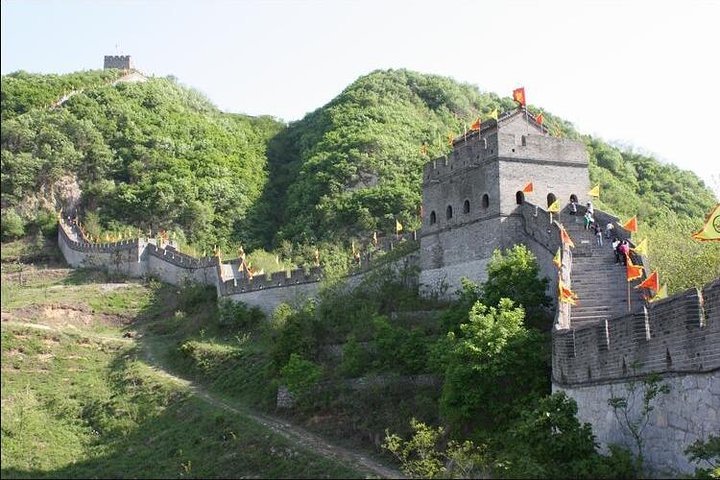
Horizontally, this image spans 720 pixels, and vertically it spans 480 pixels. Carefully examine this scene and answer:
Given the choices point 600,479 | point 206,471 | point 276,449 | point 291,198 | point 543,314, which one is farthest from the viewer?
point 291,198

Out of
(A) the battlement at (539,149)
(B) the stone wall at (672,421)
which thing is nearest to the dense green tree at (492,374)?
(B) the stone wall at (672,421)

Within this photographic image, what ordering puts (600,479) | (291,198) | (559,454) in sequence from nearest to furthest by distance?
(600,479) < (559,454) < (291,198)

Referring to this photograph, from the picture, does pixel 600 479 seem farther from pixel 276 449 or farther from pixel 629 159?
→ pixel 629 159

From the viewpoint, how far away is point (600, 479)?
15.8 m

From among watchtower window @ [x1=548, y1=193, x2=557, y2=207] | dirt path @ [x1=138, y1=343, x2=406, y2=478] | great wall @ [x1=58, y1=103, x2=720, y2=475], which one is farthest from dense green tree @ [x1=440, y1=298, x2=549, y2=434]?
watchtower window @ [x1=548, y1=193, x2=557, y2=207]

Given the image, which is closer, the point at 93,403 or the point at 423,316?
the point at 93,403

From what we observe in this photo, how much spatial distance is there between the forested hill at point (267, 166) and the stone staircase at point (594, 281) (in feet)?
70.4

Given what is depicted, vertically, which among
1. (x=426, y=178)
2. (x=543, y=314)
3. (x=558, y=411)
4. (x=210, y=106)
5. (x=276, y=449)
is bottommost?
(x=276, y=449)

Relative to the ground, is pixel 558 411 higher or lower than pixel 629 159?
lower

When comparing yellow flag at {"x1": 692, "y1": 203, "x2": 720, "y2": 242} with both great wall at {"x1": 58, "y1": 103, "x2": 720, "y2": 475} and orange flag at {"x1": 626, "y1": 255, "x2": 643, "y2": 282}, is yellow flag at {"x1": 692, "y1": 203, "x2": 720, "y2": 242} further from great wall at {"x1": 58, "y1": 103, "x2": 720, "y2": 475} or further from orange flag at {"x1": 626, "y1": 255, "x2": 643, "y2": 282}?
orange flag at {"x1": 626, "y1": 255, "x2": 643, "y2": 282}

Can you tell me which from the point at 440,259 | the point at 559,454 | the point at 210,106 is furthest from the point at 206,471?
the point at 210,106

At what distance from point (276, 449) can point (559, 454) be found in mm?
8049

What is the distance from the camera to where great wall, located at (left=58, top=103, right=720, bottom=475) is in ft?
51.1

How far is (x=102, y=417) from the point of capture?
1823 cm
